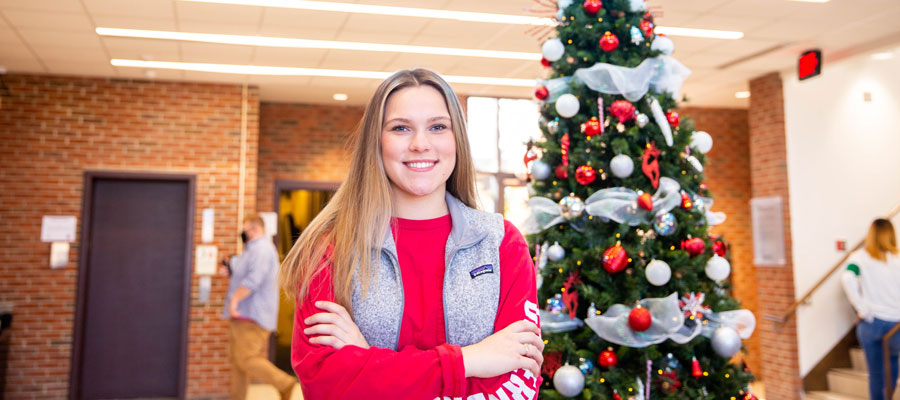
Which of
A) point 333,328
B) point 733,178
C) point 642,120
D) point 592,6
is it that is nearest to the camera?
point 333,328

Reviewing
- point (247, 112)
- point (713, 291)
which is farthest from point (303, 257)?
point (247, 112)

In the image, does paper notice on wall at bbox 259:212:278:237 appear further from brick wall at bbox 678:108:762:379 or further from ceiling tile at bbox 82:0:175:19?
brick wall at bbox 678:108:762:379

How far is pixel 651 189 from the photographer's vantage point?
2502mm

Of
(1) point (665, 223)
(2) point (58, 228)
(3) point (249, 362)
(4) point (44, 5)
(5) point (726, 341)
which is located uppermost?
(4) point (44, 5)

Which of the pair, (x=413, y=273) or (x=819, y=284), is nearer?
(x=413, y=273)

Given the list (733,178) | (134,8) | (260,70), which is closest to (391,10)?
(134,8)

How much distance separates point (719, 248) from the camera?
2.57 metres

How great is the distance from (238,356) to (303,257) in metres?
3.86

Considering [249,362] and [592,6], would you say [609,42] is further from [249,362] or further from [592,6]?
[249,362]

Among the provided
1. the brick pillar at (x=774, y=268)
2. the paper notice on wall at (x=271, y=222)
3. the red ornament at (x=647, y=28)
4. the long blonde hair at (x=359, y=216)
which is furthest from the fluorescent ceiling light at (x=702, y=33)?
the paper notice on wall at (x=271, y=222)

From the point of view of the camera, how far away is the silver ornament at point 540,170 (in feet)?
8.61

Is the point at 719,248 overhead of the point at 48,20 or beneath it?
beneath

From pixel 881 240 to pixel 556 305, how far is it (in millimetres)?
3975

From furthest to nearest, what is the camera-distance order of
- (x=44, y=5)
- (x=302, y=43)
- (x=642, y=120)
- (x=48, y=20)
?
(x=302, y=43), (x=48, y=20), (x=44, y=5), (x=642, y=120)
